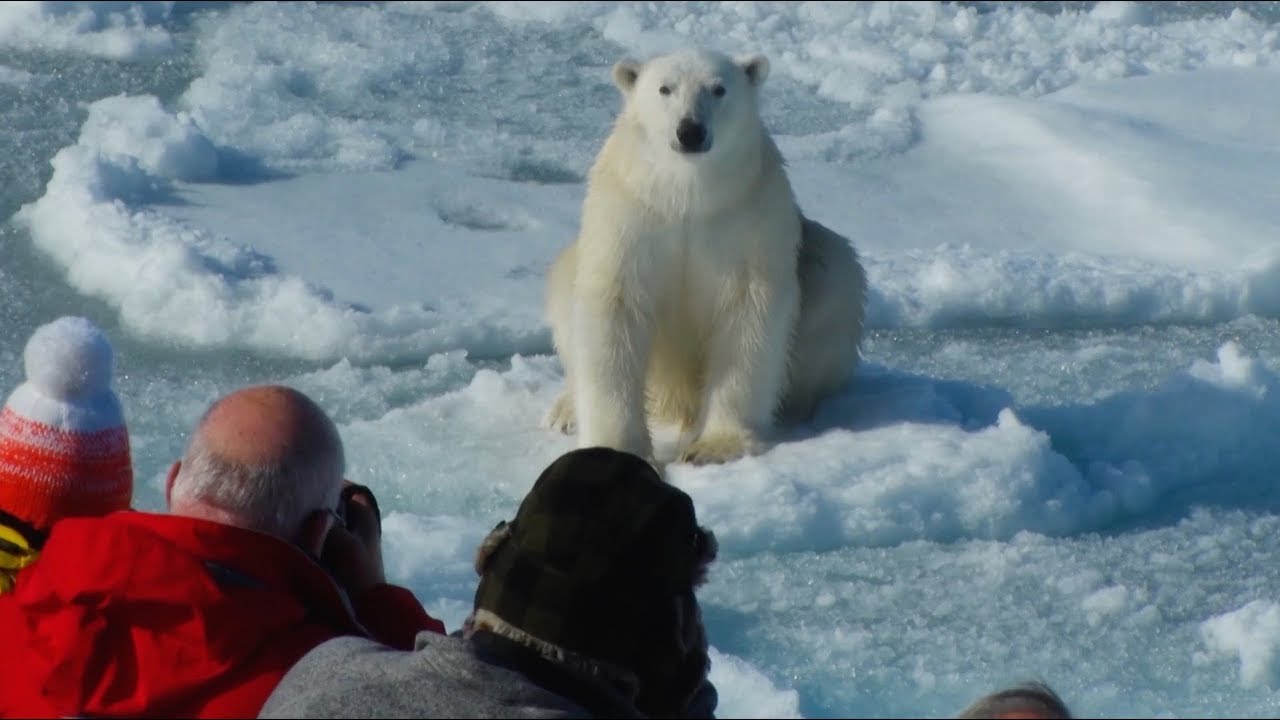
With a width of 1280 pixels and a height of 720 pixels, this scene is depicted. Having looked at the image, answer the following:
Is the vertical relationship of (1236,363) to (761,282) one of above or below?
below

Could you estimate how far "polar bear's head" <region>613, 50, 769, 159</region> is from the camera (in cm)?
426

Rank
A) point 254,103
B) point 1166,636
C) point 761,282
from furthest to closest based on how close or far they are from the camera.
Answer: point 254,103
point 761,282
point 1166,636

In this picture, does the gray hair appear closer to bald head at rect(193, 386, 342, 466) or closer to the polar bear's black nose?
bald head at rect(193, 386, 342, 466)

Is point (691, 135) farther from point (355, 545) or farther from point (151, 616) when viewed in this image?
point (151, 616)

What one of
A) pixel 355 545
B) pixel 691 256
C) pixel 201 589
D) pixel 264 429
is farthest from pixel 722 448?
pixel 201 589

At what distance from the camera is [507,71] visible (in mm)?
7895

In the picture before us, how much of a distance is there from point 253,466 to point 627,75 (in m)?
2.52

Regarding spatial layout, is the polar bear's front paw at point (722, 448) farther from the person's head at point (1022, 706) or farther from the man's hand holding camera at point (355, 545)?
the person's head at point (1022, 706)

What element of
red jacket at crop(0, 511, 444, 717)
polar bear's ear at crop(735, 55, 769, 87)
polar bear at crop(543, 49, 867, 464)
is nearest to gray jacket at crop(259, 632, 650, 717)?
red jacket at crop(0, 511, 444, 717)

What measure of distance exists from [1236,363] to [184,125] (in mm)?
3842

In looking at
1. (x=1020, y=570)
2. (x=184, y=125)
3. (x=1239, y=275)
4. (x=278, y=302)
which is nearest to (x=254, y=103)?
(x=184, y=125)

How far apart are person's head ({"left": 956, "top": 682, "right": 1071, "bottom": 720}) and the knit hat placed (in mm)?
1314

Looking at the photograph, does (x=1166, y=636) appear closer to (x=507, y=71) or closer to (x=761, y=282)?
(x=761, y=282)

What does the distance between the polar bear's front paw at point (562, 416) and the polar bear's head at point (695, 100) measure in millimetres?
741
